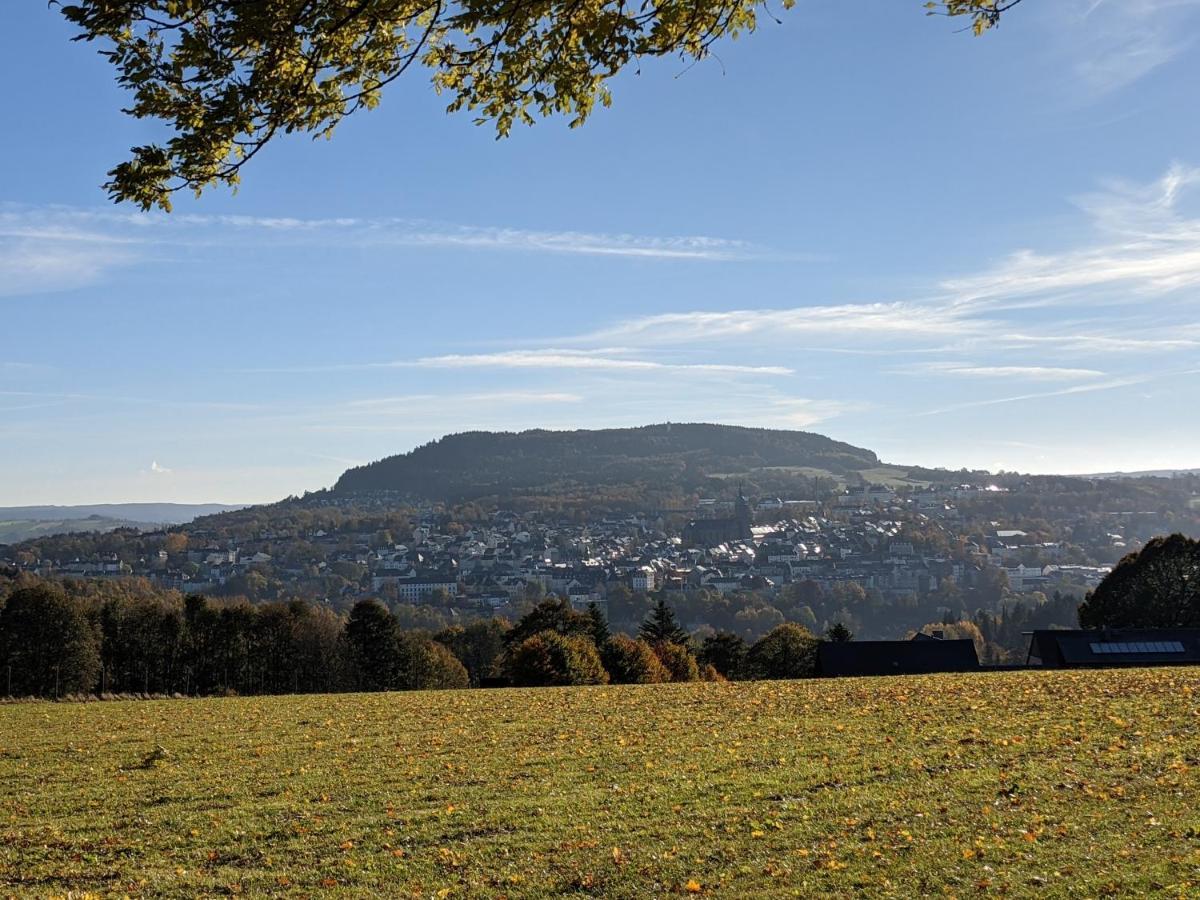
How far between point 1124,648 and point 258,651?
48685mm

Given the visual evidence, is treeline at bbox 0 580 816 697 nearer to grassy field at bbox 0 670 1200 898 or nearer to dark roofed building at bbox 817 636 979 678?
dark roofed building at bbox 817 636 979 678

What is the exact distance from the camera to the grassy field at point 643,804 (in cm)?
975

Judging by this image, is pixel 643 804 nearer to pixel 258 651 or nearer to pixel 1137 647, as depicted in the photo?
pixel 1137 647

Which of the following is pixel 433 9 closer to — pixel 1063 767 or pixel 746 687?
pixel 1063 767

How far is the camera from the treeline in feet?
184

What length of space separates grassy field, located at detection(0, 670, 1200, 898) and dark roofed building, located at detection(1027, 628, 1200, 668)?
94.2ft

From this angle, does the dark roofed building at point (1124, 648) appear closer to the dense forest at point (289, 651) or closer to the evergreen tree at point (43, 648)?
the dense forest at point (289, 651)

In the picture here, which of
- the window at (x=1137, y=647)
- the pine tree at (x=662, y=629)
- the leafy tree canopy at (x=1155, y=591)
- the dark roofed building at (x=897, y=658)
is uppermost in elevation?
the leafy tree canopy at (x=1155, y=591)

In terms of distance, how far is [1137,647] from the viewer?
162ft

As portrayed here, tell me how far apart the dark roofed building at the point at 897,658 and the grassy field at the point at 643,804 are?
27682mm

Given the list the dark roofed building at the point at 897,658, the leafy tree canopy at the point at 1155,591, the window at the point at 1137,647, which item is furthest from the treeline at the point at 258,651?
the window at the point at 1137,647

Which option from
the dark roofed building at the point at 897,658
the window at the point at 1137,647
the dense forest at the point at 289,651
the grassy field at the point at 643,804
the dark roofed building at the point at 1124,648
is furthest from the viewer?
the dense forest at the point at 289,651

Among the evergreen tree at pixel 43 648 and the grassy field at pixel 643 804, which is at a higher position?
the grassy field at pixel 643 804

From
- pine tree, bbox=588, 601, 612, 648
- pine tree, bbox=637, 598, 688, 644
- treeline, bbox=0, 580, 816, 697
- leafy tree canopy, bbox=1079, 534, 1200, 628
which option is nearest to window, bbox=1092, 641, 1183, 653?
leafy tree canopy, bbox=1079, 534, 1200, 628
